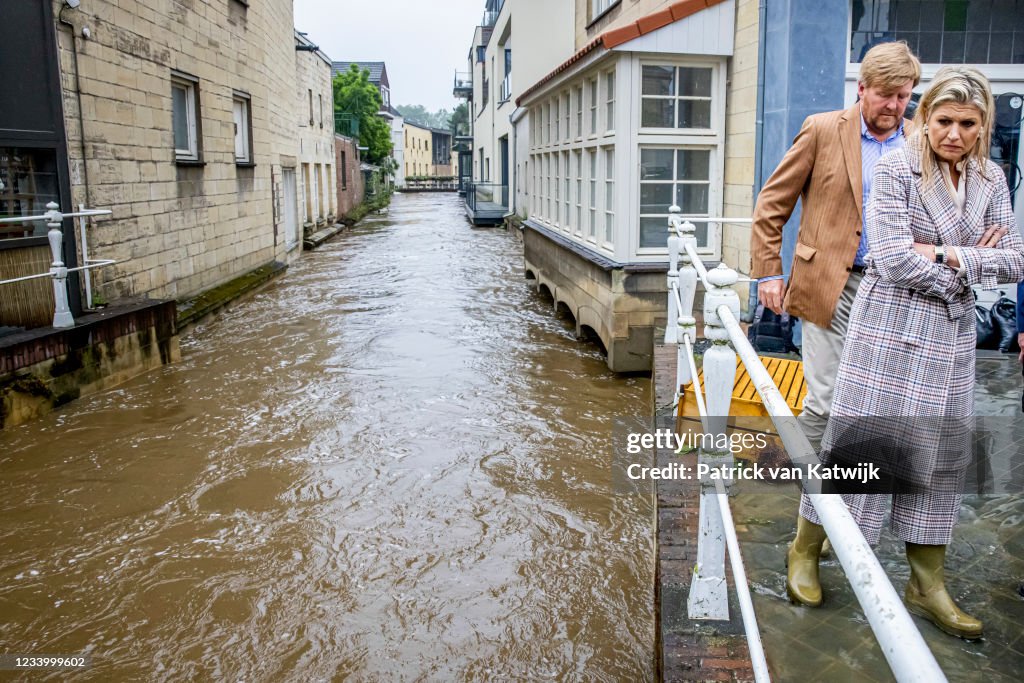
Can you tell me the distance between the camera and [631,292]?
314 inches

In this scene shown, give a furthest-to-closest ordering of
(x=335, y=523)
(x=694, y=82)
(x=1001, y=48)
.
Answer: (x=694, y=82)
(x=1001, y=48)
(x=335, y=523)

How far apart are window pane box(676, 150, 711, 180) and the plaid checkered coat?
559 centimetres

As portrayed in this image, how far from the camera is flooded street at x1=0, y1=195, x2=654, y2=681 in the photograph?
13.0 ft

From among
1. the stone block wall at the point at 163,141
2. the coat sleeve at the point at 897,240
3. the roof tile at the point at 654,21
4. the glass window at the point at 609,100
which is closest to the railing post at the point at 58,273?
the stone block wall at the point at 163,141

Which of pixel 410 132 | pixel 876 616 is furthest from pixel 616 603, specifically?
pixel 410 132

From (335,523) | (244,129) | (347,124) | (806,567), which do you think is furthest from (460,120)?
(806,567)

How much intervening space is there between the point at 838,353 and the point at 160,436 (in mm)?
5495

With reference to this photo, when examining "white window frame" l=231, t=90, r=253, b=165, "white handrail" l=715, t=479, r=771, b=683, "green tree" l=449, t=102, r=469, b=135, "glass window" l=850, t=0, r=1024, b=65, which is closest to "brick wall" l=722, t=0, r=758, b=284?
"glass window" l=850, t=0, r=1024, b=65

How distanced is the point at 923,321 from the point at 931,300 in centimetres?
7

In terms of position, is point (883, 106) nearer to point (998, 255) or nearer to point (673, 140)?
point (998, 255)

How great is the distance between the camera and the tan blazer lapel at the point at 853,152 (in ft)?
9.67

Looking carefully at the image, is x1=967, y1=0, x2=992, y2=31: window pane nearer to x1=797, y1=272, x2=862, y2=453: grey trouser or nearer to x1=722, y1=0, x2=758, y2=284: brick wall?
x1=722, y1=0, x2=758, y2=284: brick wall

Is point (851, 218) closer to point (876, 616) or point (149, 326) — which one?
point (876, 616)

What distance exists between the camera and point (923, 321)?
2.53 m
